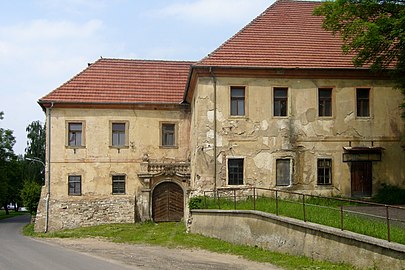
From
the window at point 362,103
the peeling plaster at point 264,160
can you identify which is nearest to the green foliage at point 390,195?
the window at point 362,103

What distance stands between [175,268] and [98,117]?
20022 millimetres

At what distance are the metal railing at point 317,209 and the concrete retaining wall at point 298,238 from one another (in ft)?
1.18

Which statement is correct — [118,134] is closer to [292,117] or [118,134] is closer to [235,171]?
[235,171]

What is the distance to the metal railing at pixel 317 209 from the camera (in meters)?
13.1

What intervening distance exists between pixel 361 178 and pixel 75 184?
16.4 meters

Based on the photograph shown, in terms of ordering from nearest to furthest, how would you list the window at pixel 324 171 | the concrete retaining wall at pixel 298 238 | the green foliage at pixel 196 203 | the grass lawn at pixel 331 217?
1. the concrete retaining wall at pixel 298 238
2. the grass lawn at pixel 331 217
3. the green foliage at pixel 196 203
4. the window at pixel 324 171

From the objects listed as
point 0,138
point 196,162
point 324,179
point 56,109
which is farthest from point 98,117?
point 0,138

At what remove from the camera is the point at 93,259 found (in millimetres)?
15891

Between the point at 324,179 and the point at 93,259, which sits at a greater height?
the point at 324,179

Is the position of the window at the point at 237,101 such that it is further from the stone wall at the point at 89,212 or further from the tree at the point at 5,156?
the tree at the point at 5,156

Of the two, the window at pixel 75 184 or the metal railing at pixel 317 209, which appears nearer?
the metal railing at pixel 317 209

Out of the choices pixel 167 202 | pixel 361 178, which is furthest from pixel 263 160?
pixel 167 202

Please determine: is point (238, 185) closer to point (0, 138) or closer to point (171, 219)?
point (171, 219)

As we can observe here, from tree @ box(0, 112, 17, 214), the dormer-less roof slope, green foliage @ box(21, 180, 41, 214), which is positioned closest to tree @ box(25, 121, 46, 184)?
tree @ box(0, 112, 17, 214)
